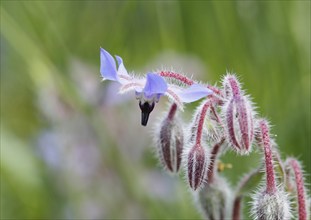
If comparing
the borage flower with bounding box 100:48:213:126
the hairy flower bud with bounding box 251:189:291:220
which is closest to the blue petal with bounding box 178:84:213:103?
the borage flower with bounding box 100:48:213:126

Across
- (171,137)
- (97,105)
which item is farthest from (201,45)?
(171,137)

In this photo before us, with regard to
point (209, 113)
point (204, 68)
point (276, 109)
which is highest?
point (204, 68)

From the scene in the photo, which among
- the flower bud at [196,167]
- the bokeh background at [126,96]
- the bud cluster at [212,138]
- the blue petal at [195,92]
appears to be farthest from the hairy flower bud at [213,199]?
the bokeh background at [126,96]

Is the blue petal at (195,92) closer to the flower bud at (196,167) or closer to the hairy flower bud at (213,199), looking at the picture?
the flower bud at (196,167)

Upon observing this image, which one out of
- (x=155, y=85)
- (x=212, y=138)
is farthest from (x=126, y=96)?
(x=155, y=85)

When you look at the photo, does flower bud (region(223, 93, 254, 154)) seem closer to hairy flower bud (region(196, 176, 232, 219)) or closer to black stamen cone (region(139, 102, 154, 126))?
black stamen cone (region(139, 102, 154, 126))

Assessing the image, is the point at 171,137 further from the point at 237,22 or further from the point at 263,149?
the point at 237,22
